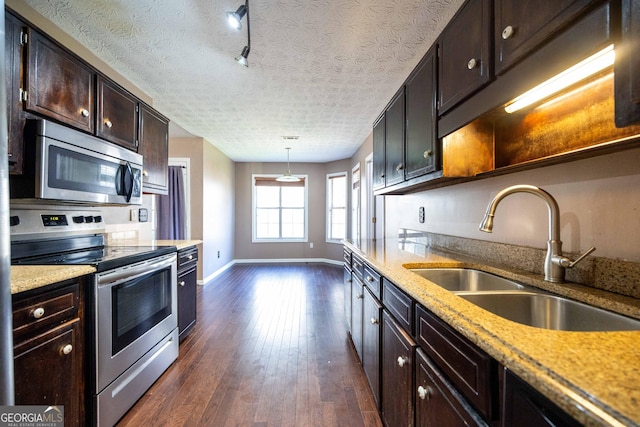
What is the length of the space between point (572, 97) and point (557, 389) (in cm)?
124

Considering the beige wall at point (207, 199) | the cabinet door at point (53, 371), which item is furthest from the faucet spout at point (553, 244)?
the beige wall at point (207, 199)

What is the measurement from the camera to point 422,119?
1.67 metres

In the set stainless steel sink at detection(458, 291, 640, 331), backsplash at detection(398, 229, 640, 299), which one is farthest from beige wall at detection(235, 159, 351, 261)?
stainless steel sink at detection(458, 291, 640, 331)

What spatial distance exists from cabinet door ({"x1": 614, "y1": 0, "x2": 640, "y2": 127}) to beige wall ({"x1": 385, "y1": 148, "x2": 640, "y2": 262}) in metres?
0.49

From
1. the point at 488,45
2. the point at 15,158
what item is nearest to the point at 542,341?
the point at 488,45

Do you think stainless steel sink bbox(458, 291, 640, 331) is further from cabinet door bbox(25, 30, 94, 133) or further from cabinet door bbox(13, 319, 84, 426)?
cabinet door bbox(25, 30, 94, 133)

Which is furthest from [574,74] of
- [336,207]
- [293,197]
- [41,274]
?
[293,197]

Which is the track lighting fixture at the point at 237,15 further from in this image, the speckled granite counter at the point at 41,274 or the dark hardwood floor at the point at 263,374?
the dark hardwood floor at the point at 263,374

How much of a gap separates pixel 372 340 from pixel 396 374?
42cm

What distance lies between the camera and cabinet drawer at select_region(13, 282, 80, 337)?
1.05m

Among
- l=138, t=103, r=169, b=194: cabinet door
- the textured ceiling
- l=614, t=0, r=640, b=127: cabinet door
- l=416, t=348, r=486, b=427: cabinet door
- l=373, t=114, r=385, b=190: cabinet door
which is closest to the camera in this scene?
l=614, t=0, r=640, b=127: cabinet door

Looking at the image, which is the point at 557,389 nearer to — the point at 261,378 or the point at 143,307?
the point at 261,378

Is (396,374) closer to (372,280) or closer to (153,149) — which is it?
(372,280)

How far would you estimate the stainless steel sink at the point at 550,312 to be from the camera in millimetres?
825
